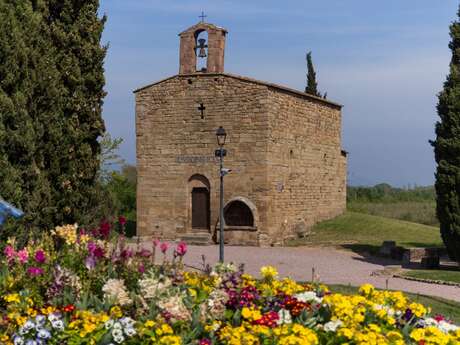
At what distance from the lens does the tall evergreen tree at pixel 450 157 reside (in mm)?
18516

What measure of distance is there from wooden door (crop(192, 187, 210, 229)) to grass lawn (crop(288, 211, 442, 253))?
10.6ft

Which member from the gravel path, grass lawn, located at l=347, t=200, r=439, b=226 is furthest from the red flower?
grass lawn, located at l=347, t=200, r=439, b=226

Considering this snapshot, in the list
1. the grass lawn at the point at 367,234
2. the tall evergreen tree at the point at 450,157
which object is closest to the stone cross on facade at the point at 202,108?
the grass lawn at the point at 367,234

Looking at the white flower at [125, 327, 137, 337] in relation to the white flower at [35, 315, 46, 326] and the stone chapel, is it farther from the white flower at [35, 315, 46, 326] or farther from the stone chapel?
the stone chapel

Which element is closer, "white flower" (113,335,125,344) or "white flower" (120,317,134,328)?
"white flower" (113,335,125,344)

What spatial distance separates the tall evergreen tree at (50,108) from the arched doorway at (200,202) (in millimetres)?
9312

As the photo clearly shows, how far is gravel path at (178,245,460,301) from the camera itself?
1455 cm

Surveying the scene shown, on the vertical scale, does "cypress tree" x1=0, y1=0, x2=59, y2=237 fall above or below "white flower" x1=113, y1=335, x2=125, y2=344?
above

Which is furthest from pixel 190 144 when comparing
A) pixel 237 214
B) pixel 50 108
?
pixel 50 108

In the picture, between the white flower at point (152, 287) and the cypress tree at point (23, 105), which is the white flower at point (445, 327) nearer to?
the white flower at point (152, 287)

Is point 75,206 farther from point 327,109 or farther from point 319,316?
point 327,109

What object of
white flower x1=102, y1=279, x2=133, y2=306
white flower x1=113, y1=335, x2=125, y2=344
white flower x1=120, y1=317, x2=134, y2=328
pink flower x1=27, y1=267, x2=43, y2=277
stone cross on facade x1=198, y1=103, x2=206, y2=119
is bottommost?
white flower x1=113, y1=335, x2=125, y2=344

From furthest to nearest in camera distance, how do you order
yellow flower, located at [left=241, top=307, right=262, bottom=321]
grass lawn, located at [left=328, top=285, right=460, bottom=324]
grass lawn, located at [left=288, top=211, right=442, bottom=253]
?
grass lawn, located at [left=288, top=211, right=442, bottom=253], grass lawn, located at [left=328, top=285, right=460, bottom=324], yellow flower, located at [left=241, top=307, right=262, bottom=321]

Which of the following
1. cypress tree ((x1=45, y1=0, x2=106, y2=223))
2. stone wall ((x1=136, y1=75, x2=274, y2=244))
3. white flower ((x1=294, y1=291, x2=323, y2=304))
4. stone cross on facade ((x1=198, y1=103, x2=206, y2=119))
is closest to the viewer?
white flower ((x1=294, y1=291, x2=323, y2=304))
